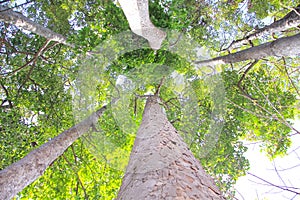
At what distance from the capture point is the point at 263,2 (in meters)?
7.63

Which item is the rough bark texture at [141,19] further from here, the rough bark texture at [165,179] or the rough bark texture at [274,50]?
the rough bark texture at [274,50]

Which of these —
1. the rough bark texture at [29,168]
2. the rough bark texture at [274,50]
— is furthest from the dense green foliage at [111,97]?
the rough bark texture at [29,168]

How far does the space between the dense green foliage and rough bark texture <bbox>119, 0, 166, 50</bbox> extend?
1.20 meters

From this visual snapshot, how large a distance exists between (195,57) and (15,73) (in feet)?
20.5

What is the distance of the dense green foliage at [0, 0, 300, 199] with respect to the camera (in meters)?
6.91

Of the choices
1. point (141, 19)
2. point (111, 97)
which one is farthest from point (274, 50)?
point (111, 97)

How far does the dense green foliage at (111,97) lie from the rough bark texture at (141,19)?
47.1 inches

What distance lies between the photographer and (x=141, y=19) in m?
4.12

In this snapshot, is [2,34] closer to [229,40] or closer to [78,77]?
[78,77]

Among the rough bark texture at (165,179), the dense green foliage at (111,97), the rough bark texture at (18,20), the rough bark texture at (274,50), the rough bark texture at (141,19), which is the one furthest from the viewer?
the dense green foliage at (111,97)

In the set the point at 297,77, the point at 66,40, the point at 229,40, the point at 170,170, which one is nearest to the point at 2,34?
the point at 66,40

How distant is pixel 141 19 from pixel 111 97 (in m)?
4.79

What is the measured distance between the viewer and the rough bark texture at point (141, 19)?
11.6 feet

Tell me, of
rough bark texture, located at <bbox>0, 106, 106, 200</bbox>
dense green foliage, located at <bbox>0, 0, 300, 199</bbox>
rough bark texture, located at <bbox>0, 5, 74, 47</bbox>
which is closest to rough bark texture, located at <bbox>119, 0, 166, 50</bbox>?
dense green foliage, located at <bbox>0, 0, 300, 199</bbox>
